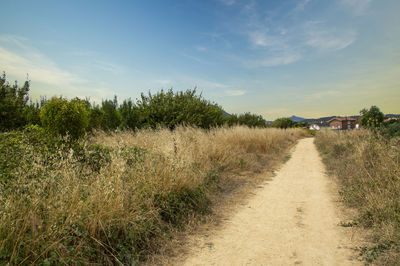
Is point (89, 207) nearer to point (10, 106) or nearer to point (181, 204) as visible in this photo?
point (181, 204)

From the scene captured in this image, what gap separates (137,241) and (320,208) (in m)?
4.21

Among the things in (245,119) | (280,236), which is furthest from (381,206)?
(245,119)

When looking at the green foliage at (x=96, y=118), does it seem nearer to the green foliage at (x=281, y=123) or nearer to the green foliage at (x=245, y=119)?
the green foliage at (x=245, y=119)

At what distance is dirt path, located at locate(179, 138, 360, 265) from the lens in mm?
3219

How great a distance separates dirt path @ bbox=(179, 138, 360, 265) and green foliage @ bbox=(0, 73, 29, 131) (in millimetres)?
11118

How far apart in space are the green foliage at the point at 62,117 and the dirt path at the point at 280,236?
8880 mm

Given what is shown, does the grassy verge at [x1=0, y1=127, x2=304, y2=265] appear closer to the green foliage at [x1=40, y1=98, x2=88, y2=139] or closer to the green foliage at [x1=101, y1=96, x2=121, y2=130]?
the green foliage at [x1=40, y1=98, x2=88, y2=139]

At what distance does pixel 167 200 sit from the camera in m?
4.34

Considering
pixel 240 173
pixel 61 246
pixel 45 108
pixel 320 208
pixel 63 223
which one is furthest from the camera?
pixel 45 108

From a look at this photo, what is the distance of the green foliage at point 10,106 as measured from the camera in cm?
1005

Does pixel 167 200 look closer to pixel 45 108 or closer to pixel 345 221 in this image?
pixel 345 221

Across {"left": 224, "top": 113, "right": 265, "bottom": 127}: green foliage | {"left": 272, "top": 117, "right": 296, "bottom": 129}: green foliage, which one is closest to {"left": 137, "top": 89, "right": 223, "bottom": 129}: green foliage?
{"left": 224, "top": 113, "right": 265, "bottom": 127}: green foliage

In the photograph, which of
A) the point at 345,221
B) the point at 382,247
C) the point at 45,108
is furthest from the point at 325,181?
the point at 45,108

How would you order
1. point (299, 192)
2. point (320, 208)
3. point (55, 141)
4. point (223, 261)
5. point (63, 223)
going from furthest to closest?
point (299, 192) → point (55, 141) → point (320, 208) → point (223, 261) → point (63, 223)
